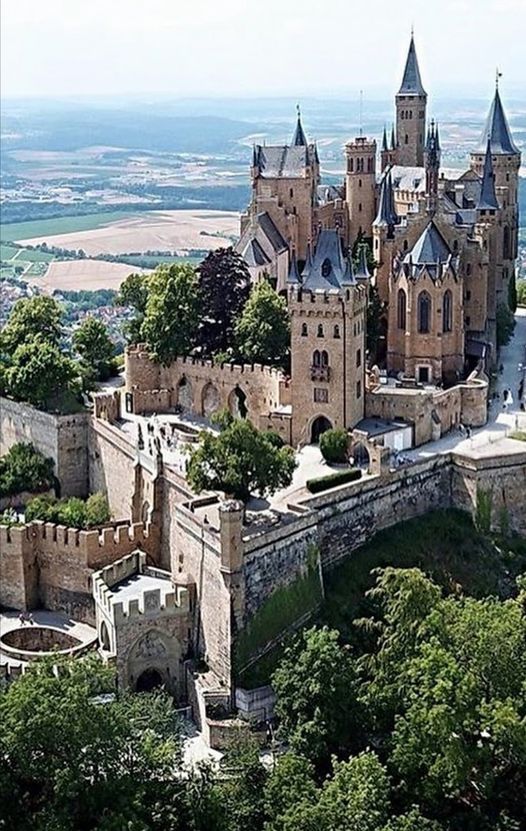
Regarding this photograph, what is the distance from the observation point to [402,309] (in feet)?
164

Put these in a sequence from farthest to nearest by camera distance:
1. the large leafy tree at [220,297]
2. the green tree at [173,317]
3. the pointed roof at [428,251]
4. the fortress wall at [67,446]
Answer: the large leafy tree at [220,297], the green tree at [173,317], the fortress wall at [67,446], the pointed roof at [428,251]

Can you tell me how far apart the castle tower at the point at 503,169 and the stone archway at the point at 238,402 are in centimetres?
1604

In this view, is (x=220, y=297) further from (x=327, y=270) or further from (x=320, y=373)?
(x=320, y=373)

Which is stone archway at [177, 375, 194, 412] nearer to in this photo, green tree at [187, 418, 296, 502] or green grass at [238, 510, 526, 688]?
green tree at [187, 418, 296, 502]

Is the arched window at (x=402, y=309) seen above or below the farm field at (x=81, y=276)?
above

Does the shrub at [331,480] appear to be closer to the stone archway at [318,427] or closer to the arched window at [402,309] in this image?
the stone archway at [318,427]

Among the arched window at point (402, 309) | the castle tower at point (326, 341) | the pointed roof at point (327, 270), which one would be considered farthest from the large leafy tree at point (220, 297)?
the pointed roof at point (327, 270)

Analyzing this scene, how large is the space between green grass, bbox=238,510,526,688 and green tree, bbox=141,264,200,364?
13514mm

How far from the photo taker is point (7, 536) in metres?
42.8

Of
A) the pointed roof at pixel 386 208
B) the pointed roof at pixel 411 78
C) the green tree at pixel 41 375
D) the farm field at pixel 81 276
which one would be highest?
the pointed roof at pixel 411 78

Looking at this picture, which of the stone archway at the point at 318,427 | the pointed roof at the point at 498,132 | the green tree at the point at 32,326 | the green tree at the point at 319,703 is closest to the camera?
the green tree at the point at 319,703

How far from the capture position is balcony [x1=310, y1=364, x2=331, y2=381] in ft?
149

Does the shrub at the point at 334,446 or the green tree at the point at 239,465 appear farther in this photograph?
the shrub at the point at 334,446

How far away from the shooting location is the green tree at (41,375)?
50719mm
